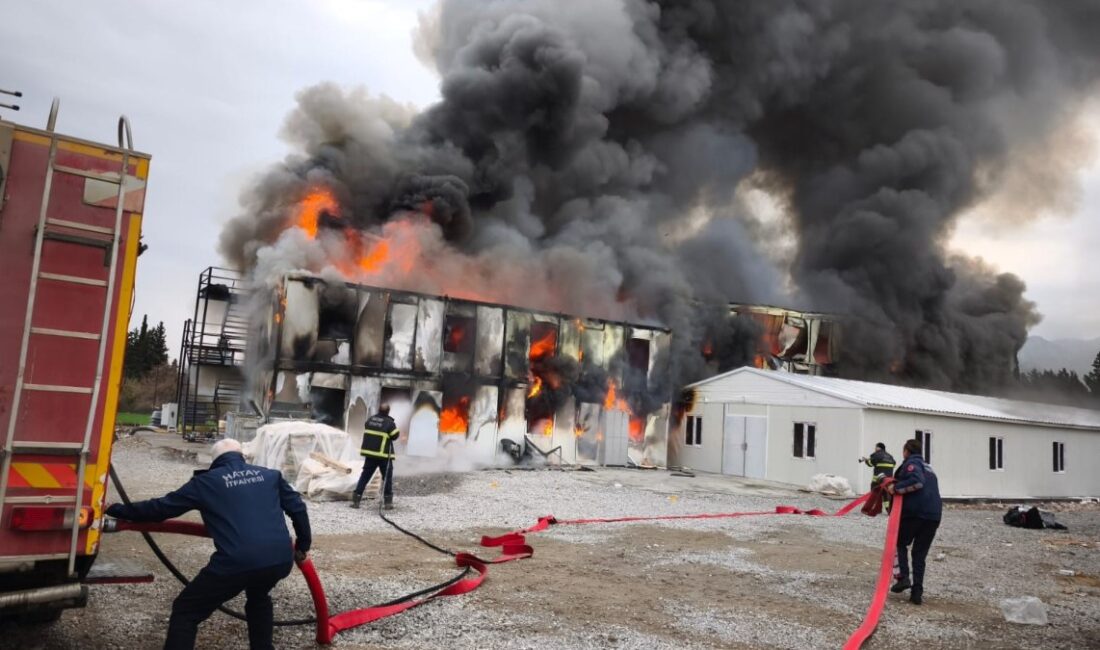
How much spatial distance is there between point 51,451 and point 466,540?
5813 mm

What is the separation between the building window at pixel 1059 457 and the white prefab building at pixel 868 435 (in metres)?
0.03

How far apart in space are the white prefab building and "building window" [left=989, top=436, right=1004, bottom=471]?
0.03 meters

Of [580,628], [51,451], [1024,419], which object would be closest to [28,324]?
[51,451]

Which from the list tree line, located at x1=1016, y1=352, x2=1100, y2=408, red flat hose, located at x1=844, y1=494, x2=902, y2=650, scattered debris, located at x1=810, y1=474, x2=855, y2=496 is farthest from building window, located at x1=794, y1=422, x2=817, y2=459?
tree line, located at x1=1016, y1=352, x2=1100, y2=408

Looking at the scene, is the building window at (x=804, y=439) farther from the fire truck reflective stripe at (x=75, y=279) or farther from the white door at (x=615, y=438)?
the fire truck reflective stripe at (x=75, y=279)

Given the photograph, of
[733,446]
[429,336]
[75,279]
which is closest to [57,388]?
[75,279]

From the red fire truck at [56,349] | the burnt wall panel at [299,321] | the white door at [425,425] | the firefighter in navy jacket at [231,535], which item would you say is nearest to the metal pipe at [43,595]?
the red fire truck at [56,349]

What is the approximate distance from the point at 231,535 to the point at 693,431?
21289 millimetres

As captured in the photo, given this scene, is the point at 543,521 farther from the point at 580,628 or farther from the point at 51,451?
the point at 51,451

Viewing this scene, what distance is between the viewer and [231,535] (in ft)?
12.5

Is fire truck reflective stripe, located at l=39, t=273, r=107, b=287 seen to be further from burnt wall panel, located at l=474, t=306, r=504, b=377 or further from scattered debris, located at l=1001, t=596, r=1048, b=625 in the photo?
burnt wall panel, located at l=474, t=306, r=504, b=377

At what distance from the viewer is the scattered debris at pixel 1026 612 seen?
5930mm

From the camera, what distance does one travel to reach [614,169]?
33656 mm

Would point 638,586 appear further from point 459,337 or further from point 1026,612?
point 459,337
